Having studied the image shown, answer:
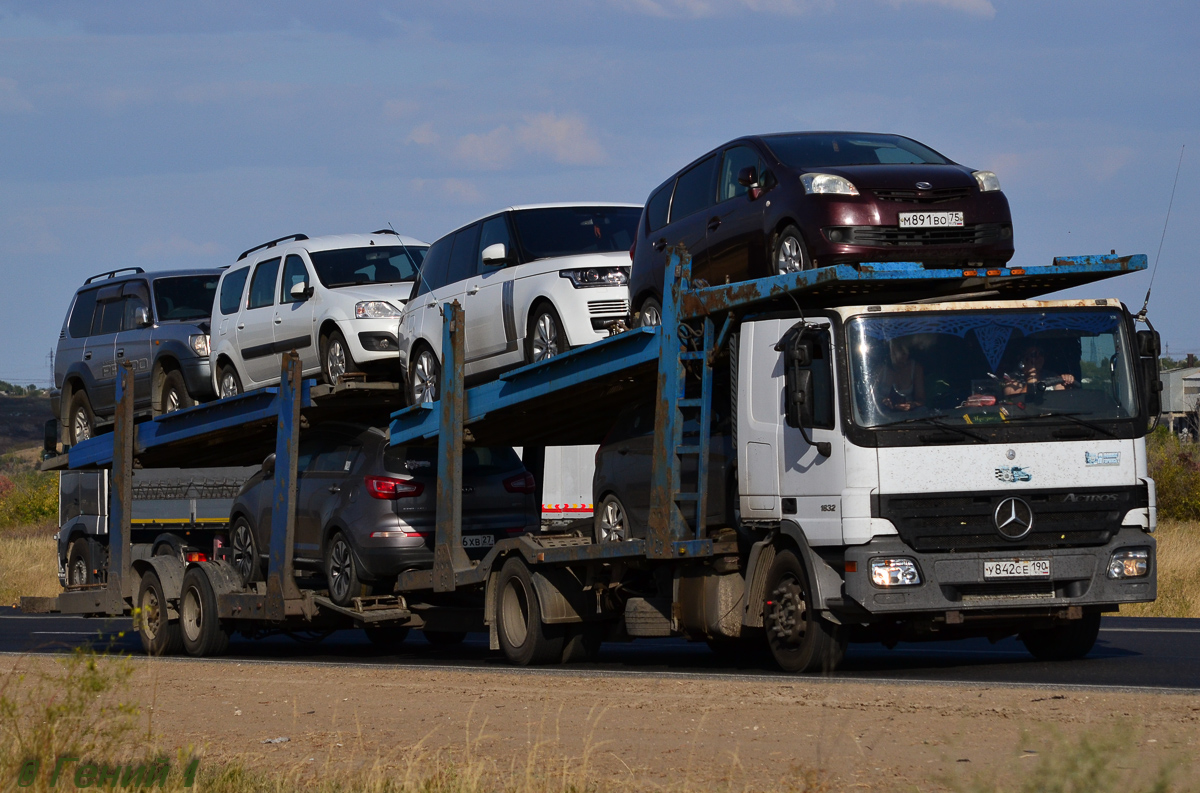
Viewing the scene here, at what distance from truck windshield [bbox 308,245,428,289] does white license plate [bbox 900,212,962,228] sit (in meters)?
6.26

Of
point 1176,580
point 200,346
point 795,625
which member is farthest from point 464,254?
point 1176,580

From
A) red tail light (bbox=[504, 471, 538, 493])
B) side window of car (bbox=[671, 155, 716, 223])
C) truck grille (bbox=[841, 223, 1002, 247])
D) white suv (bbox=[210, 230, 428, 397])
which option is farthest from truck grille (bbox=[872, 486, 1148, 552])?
white suv (bbox=[210, 230, 428, 397])

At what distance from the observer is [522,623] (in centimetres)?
1259

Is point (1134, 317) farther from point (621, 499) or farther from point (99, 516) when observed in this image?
point (99, 516)

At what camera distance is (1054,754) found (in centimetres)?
562

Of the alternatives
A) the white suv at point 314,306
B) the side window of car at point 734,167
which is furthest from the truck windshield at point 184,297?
the side window of car at point 734,167

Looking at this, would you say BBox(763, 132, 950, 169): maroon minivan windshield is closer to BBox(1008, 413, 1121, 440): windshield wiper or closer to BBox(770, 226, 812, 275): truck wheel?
BBox(770, 226, 812, 275): truck wheel

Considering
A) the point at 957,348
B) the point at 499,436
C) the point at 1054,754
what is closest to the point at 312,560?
the point at 499,436

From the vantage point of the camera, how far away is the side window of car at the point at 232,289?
16.5 metres

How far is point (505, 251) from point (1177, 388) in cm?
7014

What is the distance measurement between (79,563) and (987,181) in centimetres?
1258

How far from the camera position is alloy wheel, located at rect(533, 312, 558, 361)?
12.5 m

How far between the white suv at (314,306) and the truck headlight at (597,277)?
Result: 108 inches

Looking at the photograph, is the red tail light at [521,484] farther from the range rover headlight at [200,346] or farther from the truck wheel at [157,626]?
the range rover headlight at [200,346]
